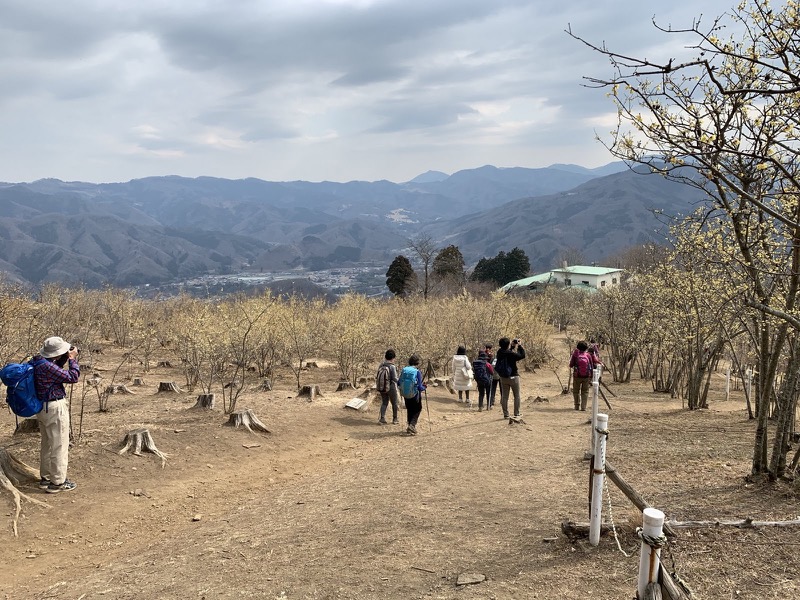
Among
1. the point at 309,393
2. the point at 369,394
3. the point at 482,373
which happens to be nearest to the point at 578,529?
the point at 482,373

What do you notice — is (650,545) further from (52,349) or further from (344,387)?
(344,387)

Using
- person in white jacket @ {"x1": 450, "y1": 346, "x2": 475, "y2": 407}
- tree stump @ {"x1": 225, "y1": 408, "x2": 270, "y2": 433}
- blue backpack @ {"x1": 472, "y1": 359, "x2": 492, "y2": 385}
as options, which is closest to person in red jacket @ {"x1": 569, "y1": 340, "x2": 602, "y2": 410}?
blue backpack @ {"x1": 472, "y1": 359, "x2": 492, "y2": 385}

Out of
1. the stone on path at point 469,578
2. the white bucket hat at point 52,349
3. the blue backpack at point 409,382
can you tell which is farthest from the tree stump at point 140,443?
the stone on path at point 469,578

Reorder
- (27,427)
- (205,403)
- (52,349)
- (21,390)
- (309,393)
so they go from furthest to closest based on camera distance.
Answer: (309,393) → (205,403) → (27,427) → (52,349) → (21,390)

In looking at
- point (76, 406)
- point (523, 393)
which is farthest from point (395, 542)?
point (523, 393)

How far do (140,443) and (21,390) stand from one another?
226cm

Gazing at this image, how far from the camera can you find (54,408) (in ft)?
20.3

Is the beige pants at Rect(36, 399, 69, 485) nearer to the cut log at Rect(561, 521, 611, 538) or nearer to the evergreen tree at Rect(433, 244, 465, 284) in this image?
the cut log at Rect(561, 521, 611, 538)

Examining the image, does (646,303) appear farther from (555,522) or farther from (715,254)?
(555,522)

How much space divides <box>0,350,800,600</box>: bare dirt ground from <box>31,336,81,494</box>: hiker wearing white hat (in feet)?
0.78

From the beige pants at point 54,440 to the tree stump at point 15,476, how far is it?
14 centimetres

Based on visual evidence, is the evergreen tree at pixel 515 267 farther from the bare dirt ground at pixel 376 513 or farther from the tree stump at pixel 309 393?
the bare dirt ground at pixel 376 513

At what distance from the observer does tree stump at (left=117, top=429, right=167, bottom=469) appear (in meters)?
7.77

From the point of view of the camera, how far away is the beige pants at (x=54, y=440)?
618 centimetres
